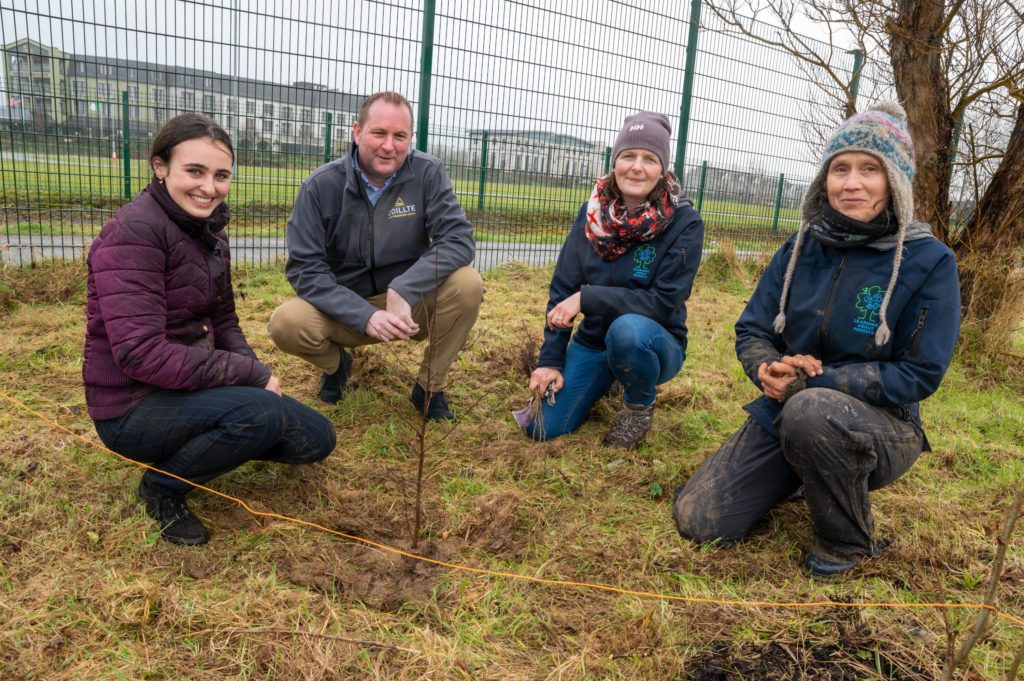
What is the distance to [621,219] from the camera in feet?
10.2

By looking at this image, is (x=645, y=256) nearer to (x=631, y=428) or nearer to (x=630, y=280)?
(x=630, y=280)

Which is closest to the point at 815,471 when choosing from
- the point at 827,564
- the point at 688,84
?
the point at 827,564

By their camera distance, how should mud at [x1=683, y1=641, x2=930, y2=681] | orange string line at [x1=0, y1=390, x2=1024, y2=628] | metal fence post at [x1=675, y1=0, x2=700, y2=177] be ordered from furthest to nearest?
metal fence post at [x1=675, y1=0, x2=700, y2=177]
orange string line at [x1=0, y1=390, x2=1024, y2=628]
mud at [x1=683, y1=641, x2=930, y2=681]

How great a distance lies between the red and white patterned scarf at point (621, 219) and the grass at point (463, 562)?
0.94m

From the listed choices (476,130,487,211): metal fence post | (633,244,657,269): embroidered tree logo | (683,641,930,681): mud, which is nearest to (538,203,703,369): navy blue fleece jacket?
(633,244,657,269): embroidered tree logo

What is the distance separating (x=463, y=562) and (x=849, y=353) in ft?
4.98

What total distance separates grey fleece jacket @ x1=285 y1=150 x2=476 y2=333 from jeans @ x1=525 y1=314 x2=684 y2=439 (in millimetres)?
792

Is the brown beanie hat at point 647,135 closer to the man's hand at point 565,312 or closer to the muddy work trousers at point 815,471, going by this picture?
the man's hand at point 565,312

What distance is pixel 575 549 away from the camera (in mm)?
2410

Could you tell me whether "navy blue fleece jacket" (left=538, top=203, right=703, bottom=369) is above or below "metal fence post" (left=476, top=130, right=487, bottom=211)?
below

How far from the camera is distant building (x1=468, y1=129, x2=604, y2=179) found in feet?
23.9

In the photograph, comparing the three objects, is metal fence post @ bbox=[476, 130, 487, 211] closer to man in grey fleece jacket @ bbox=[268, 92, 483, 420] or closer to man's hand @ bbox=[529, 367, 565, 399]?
man in grey fleece jacket @ bbox=[268, 92, 483, 420]

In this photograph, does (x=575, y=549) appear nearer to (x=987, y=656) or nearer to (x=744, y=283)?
(x=987, y=656)

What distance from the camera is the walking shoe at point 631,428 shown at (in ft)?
10.7
